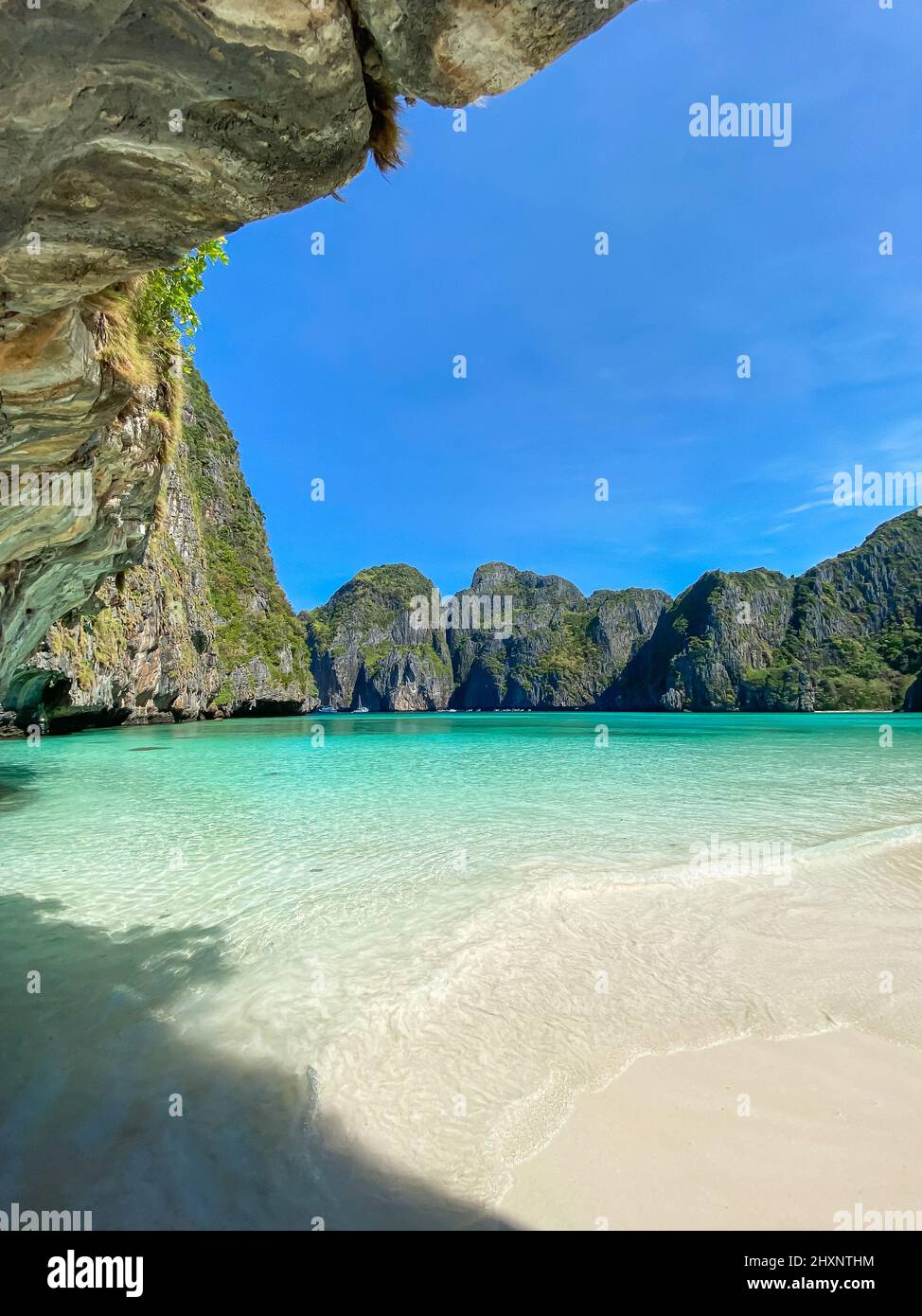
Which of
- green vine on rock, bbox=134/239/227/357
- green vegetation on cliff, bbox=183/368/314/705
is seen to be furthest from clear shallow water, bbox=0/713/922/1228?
green vegetation on cliff, bbox=183/368/314/705

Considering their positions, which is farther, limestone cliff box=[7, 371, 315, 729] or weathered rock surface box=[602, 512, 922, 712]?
weathered rock surface box=[602, 512, 922, 712]

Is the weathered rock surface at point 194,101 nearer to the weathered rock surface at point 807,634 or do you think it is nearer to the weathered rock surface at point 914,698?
the weathered rock surface at point 914,698

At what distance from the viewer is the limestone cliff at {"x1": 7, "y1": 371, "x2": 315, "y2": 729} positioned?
32.3m

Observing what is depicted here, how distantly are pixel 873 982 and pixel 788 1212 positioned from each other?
280 cm

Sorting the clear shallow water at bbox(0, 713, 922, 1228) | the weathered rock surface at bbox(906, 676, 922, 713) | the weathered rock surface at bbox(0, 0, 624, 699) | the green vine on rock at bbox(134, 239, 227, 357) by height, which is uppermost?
the green vine on rock at bbox(134, 239, 227, 357)

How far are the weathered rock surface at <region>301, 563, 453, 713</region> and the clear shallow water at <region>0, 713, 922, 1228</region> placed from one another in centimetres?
16730

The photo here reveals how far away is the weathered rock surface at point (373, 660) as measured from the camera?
7013 inches

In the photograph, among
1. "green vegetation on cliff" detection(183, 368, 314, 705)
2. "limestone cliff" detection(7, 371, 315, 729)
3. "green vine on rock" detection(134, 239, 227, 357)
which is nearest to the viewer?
"green vine on rock" detection(134, 239, 227, 357)

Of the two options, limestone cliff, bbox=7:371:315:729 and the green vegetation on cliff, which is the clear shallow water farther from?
the green vegetation on cliff

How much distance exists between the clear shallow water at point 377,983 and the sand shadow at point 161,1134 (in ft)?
0.05

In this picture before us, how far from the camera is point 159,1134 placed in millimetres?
2961

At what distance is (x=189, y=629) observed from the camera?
53.4m
